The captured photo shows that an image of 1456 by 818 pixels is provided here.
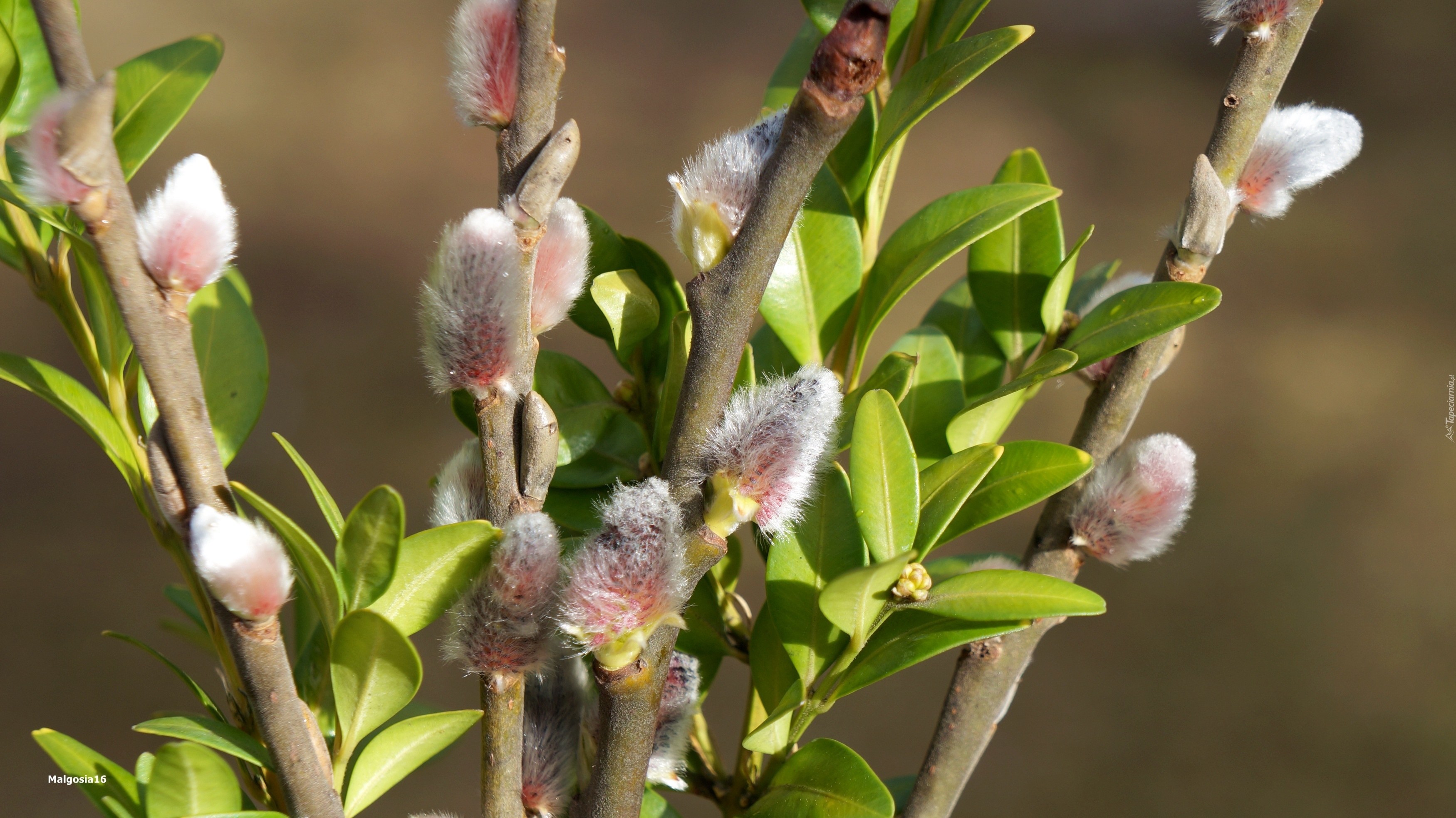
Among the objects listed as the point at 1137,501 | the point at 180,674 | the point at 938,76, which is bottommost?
the point at 180,674

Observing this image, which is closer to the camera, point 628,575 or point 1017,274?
point 628,575

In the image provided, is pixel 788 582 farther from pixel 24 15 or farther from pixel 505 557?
pixel 24 15

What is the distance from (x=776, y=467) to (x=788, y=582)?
66 mm

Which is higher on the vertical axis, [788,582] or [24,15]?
[24,15]

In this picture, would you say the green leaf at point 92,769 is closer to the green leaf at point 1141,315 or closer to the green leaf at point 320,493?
the green leaf at point 320,493

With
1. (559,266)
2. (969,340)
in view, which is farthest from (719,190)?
(969,340)

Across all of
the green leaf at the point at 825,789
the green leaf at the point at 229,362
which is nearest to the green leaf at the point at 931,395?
the green leaf at the point at 825,789

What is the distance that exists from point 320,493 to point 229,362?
0.09 m

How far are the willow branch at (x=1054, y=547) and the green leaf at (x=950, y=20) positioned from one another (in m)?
0.08

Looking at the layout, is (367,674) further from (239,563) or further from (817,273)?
(817,273)

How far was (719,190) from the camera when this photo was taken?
24 cm

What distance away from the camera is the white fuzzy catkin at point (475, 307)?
213mm

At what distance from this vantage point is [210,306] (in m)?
0.30

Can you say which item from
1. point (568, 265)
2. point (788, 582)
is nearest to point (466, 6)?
point (568, 265)
